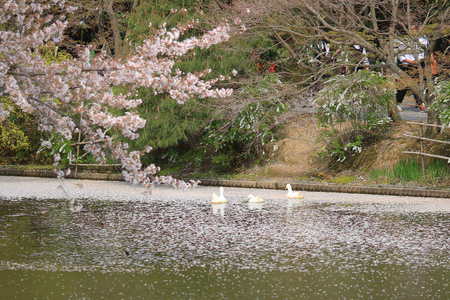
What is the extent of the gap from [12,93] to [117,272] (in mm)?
2250

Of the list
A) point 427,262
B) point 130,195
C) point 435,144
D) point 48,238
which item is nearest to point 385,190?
point 435,144

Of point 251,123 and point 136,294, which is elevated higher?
point 251,123

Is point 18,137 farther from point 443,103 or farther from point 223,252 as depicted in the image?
point 223,252

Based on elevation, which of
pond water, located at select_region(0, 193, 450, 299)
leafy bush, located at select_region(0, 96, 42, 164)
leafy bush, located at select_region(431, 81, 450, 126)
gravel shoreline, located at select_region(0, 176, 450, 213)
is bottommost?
pond water, located at select_region(0, 193, 450, 299)

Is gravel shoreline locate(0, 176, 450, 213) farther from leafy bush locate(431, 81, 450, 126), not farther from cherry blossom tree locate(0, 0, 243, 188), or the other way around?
cherry blossom tree locate(0, 0, 243, 188)

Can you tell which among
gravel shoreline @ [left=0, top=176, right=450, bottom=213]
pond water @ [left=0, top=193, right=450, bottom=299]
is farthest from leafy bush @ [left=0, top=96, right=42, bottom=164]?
pond water @ [left=0, top=193, right=450, bottom=299]

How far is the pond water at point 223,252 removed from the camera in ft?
21.1

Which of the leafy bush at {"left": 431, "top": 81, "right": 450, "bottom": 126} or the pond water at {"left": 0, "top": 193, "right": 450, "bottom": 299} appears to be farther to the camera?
the leafy bush at {"left": 431, "top": 81, "right": 450, "bottom": 126}

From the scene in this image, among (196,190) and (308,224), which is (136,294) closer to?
(308,224)

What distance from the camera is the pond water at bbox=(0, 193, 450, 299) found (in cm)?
642

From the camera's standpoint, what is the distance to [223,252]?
8.32 m

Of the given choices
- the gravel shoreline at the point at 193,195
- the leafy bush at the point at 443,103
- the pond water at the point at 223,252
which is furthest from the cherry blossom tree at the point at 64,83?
the leafy bush at the point at 443,103

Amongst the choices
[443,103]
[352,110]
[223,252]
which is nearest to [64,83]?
[223,252]

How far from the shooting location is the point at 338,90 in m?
18.4
